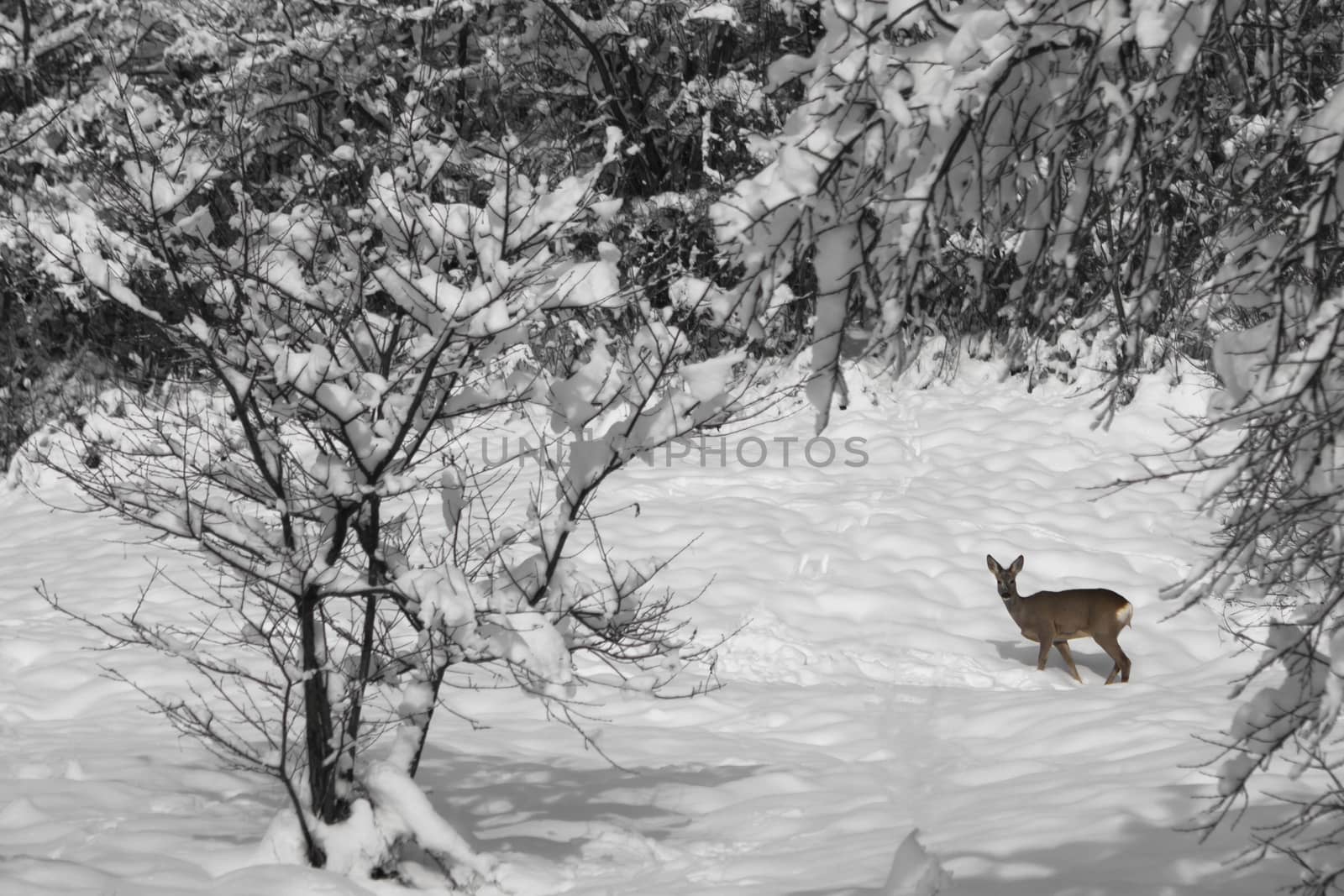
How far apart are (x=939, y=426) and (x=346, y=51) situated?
24.9 ft

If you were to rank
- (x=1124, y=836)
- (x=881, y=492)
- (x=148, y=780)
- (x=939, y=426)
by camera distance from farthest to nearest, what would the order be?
1. (x=939, y=426)
2. (x=881, y=492)
3. (x=148, y=780)
4. (x=1124, y=836)

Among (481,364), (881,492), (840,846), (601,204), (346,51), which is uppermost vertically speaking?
(346,51)

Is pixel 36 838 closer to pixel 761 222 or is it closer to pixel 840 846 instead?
pixel 840 846

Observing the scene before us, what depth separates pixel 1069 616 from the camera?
7.72m

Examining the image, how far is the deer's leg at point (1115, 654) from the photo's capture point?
7.64m

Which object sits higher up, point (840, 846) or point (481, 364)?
point (481, 364)

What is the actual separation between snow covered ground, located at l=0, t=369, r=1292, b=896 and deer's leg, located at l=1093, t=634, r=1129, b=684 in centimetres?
24

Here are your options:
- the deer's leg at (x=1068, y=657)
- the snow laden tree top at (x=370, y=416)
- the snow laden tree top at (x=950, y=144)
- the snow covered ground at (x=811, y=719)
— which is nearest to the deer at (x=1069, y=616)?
the deer's leg at (x=1068, y=657)

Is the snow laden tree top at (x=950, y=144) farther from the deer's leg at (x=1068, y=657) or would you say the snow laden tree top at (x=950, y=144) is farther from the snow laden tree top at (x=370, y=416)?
the deer's leg at (x=1068, y=657)

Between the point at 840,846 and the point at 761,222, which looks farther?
the point at 840,846

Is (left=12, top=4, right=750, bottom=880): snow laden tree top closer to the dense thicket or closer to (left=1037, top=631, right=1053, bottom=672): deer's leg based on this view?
the dense thicket

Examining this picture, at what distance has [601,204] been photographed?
14.7ft

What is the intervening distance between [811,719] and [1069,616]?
1860 millimetres

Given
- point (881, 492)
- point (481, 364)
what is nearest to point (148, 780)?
point (481, 364)
